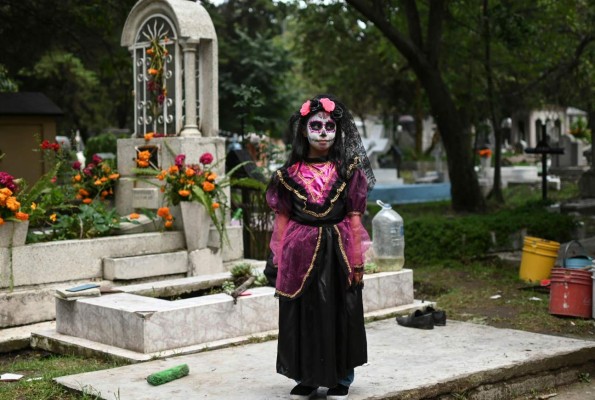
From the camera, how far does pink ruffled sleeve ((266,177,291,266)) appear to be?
22.0 feet

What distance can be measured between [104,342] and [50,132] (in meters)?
10.2

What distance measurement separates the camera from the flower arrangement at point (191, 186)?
1106 cm

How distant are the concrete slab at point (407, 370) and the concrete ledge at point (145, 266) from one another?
2.44 meters

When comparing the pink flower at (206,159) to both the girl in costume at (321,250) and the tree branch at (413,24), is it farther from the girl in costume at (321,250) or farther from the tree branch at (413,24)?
the tree branch at (413,24)

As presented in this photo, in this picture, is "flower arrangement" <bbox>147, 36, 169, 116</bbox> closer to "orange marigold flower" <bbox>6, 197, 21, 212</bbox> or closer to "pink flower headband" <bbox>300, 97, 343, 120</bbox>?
"orange marigold flower" <bbox>6, 197, 21, 212</bbox>

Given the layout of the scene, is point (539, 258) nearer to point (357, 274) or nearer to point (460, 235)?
point (460, 235)

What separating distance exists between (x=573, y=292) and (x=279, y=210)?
458 cm

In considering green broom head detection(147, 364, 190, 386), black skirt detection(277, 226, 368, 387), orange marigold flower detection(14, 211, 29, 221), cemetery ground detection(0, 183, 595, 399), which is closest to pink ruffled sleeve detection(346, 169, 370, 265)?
black skirt detection(277, 226, 368, 387)

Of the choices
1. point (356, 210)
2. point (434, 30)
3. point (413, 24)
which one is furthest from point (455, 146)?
point (356, 210)

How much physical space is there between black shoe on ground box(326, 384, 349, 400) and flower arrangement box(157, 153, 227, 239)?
4821 mm

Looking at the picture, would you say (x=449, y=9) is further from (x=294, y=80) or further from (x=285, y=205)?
(x=294, y=80)

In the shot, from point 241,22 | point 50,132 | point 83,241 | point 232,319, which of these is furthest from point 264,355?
point 241,22

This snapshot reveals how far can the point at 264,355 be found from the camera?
7.95m

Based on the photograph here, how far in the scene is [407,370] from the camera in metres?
7.34
